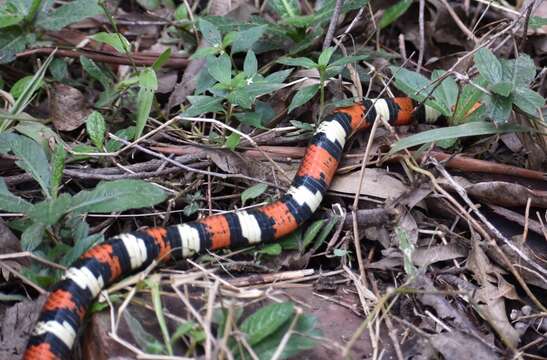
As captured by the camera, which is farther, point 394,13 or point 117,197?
point 394,13

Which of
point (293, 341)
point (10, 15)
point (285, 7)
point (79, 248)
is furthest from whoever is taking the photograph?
point (285, 7)

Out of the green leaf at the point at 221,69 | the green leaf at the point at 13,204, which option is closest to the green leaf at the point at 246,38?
the green leaf at the point at 221,69

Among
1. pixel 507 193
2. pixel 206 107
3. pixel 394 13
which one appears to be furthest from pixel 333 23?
pixel 507 193

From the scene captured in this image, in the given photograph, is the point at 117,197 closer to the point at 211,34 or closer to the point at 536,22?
the point at 211,34

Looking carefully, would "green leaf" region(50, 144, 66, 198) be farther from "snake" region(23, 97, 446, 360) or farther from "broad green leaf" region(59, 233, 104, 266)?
"snake" region(23, 97, 446, 360)

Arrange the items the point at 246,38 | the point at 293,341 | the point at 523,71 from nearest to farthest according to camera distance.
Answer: the point at 293,341
the point at 523,71
the point at 246,38

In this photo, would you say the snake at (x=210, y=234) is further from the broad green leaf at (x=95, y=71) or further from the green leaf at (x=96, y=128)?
the broad green leaf at (x=95, y=71)

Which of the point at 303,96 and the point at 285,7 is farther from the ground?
the point at 285,7
